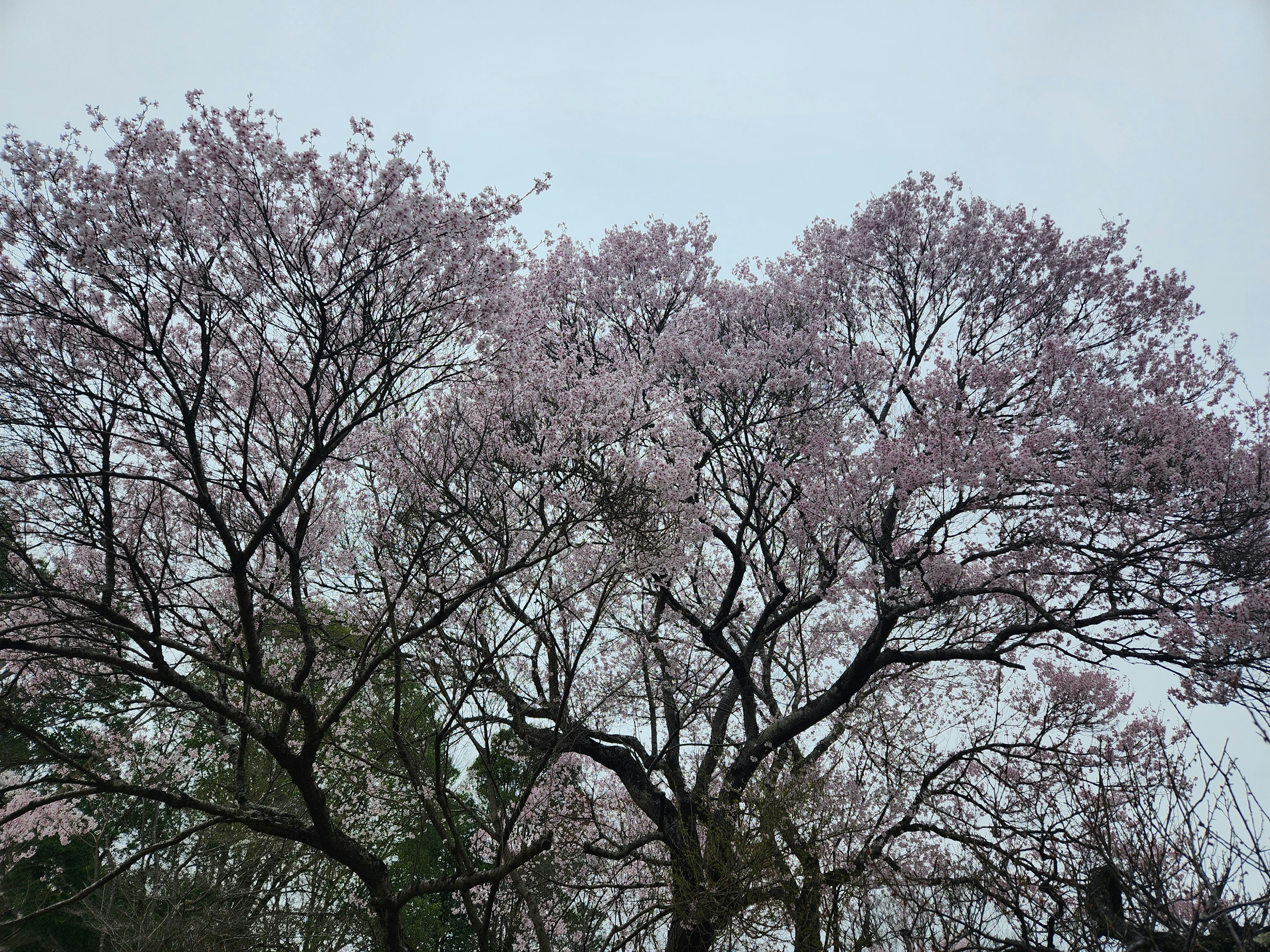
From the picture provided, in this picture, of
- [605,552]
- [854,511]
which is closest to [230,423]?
[605,552]

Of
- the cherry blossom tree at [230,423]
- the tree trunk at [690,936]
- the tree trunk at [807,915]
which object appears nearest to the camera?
the cherry blossom tree at [230,423]

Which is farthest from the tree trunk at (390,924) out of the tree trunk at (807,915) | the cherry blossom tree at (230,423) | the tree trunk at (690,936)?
the tree trunk at (807,915)

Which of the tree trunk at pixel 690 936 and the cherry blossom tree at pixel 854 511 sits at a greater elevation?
the cherry blossom tree at pixel 854 511

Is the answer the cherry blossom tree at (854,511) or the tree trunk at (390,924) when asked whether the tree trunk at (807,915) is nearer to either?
the cherry blossom tree at (854,511)

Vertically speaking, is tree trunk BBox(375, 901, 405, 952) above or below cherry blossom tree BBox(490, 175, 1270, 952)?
below

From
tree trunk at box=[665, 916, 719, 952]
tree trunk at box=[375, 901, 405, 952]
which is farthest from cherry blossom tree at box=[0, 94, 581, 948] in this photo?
tree trunk at box=[665, 916, 719, 952]

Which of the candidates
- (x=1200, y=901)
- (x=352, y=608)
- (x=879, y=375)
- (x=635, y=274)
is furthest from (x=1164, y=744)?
(x=352, y=608)

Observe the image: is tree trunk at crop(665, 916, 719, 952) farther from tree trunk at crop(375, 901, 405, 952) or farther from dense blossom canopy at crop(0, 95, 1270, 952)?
tree trunk at crop(375, 901, 405, 952)

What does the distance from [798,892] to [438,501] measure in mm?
6235

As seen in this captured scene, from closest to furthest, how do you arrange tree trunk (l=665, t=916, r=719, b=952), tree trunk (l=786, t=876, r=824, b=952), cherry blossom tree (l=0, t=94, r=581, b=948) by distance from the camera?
cherry blossom tree (l=0, t=94, r=581, b=948) → tree trunk (l=786, t=876, r=824, b=952) → tree trunk (l=665, t=916, r=719, b=952)

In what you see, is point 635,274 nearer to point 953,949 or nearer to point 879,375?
point 879,375

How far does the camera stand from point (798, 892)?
901 cm

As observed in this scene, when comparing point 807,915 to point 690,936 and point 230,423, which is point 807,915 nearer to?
point 690,936

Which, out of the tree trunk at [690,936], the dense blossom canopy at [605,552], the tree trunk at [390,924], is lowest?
the tree trunk at [390,924]
